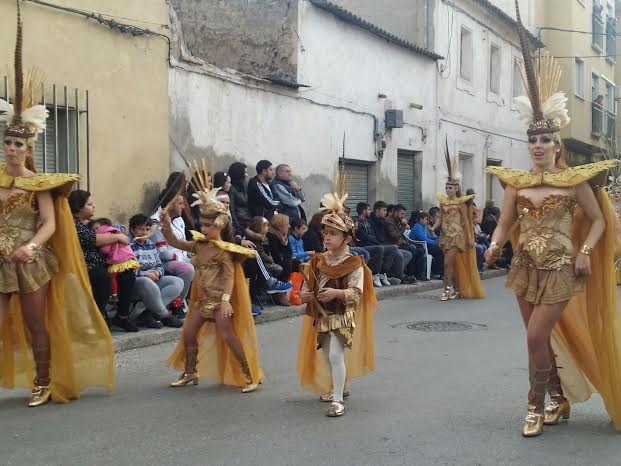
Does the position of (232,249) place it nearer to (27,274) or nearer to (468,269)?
(27,274)

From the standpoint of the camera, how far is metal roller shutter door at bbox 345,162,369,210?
18312 mm

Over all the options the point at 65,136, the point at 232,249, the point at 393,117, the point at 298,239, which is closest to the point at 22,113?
the point at 232,249

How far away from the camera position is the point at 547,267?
536cm

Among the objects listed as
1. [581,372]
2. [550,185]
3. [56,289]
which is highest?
[550,185]

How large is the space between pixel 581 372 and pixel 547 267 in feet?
2.95

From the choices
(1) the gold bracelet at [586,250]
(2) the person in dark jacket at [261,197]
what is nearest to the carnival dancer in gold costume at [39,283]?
(1) the gold bracelet at [586,250]

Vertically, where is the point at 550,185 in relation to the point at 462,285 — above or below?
above

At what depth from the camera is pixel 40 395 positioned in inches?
247

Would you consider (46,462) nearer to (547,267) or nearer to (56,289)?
(56,289)

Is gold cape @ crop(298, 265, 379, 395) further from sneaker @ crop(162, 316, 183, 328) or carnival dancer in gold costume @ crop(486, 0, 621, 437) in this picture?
sneaker @ crop(162, 316, 183, 328)

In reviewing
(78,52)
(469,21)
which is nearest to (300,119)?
A: (78,52)

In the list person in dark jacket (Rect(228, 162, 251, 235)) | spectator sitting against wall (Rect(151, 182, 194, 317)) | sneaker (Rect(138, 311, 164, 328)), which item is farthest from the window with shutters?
sneaker (Rect(138, 311, 164, 328))

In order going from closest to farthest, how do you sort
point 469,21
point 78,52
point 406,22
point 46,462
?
point 46,462
point 78,52
point 406,22
point 469,21

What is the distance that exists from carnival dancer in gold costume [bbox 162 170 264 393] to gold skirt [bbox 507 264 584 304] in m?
2.39
